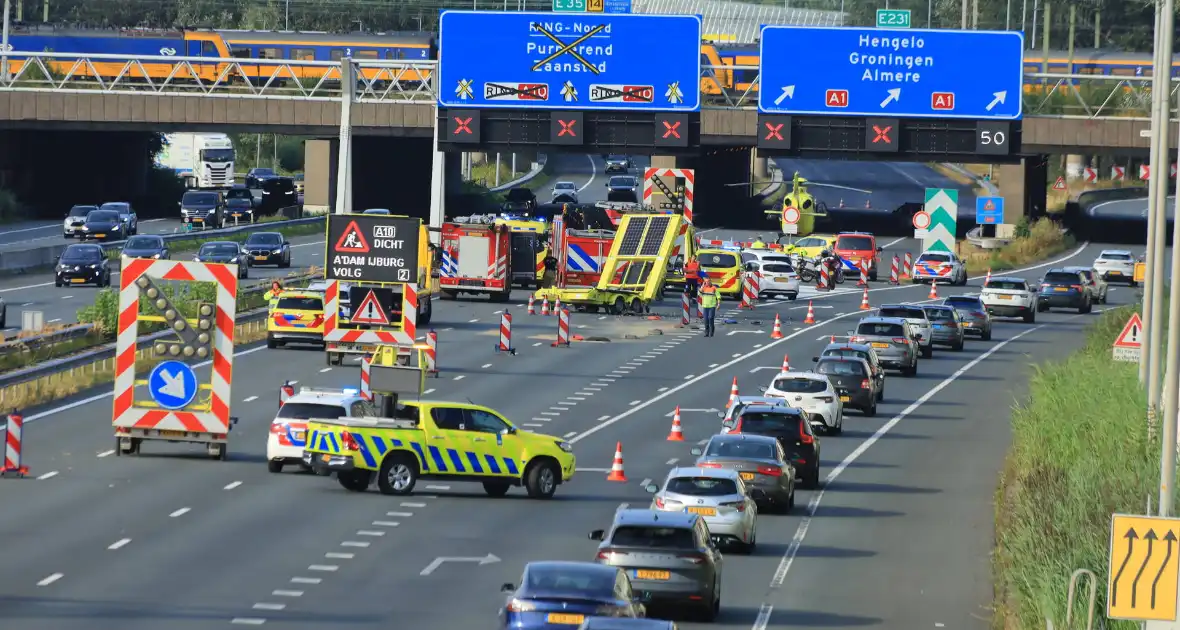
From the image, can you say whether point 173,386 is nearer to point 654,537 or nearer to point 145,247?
point 654,537

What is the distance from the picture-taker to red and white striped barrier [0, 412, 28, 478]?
32.8 meters

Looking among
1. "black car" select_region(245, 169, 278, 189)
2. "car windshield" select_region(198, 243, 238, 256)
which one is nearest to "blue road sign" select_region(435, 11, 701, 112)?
"car windshield" select_region(198, 243, 238, 256)

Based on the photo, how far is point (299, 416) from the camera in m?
34.2

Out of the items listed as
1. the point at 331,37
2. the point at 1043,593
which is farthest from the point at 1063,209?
the point at 1043,593

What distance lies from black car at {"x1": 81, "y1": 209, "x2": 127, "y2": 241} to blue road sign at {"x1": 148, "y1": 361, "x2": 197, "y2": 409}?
50.3m

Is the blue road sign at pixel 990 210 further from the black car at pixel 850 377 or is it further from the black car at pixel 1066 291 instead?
the black car at pixel 850 377

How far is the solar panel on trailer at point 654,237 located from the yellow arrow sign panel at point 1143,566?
4856 centimetres

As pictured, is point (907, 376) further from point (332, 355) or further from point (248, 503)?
point (248, 503)

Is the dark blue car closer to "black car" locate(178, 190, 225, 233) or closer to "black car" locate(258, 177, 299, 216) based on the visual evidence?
"black car" locate(178, 190, 225, 233)

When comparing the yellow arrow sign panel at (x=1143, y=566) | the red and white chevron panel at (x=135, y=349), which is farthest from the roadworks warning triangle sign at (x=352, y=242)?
the yellow arrow sign panel at (x=1143, y=566)

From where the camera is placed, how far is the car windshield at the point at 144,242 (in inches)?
2847

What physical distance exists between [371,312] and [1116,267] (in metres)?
49.4

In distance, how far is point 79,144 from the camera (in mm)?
107188

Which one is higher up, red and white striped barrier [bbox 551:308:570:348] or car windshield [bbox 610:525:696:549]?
red and white striped barrier [bbox 551:308:570:348]
